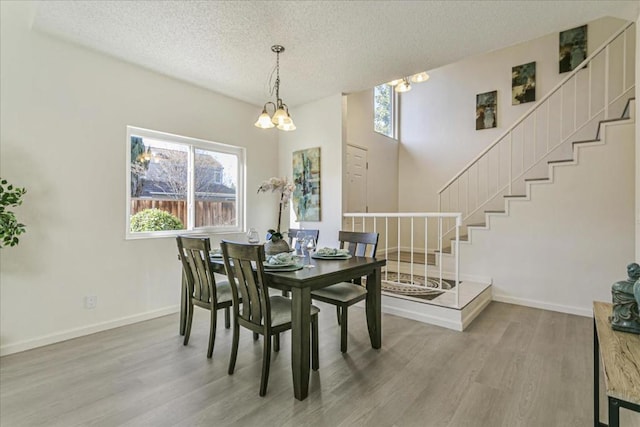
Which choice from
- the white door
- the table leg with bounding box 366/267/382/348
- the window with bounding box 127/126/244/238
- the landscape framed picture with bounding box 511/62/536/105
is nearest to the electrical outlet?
the window with bounding box 127/126/244/238

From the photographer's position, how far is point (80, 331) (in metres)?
2.93

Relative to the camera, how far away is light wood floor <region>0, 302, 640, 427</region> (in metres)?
1.76

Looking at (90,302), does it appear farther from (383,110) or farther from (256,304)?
(383,110)

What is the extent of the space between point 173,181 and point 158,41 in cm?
154

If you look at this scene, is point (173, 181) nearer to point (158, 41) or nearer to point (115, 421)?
point (158, 41)

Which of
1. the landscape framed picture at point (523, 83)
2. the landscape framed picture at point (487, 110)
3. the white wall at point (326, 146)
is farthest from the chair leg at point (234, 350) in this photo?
the landscape framed picture at point (523, 83)

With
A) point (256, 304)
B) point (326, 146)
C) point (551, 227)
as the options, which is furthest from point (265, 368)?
point (551, 227)

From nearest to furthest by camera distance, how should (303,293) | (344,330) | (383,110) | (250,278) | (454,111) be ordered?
(303,293), (250,278), (344,330), (454,111), (383,110)

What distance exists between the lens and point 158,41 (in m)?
2.86

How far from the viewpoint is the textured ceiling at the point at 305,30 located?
2.39 metres

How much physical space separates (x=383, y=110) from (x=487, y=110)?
6.10 feet

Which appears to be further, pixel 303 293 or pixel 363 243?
pixel 363 243

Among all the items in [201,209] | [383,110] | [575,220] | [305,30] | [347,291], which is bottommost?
[347,291]

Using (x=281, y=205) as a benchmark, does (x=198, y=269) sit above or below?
below
